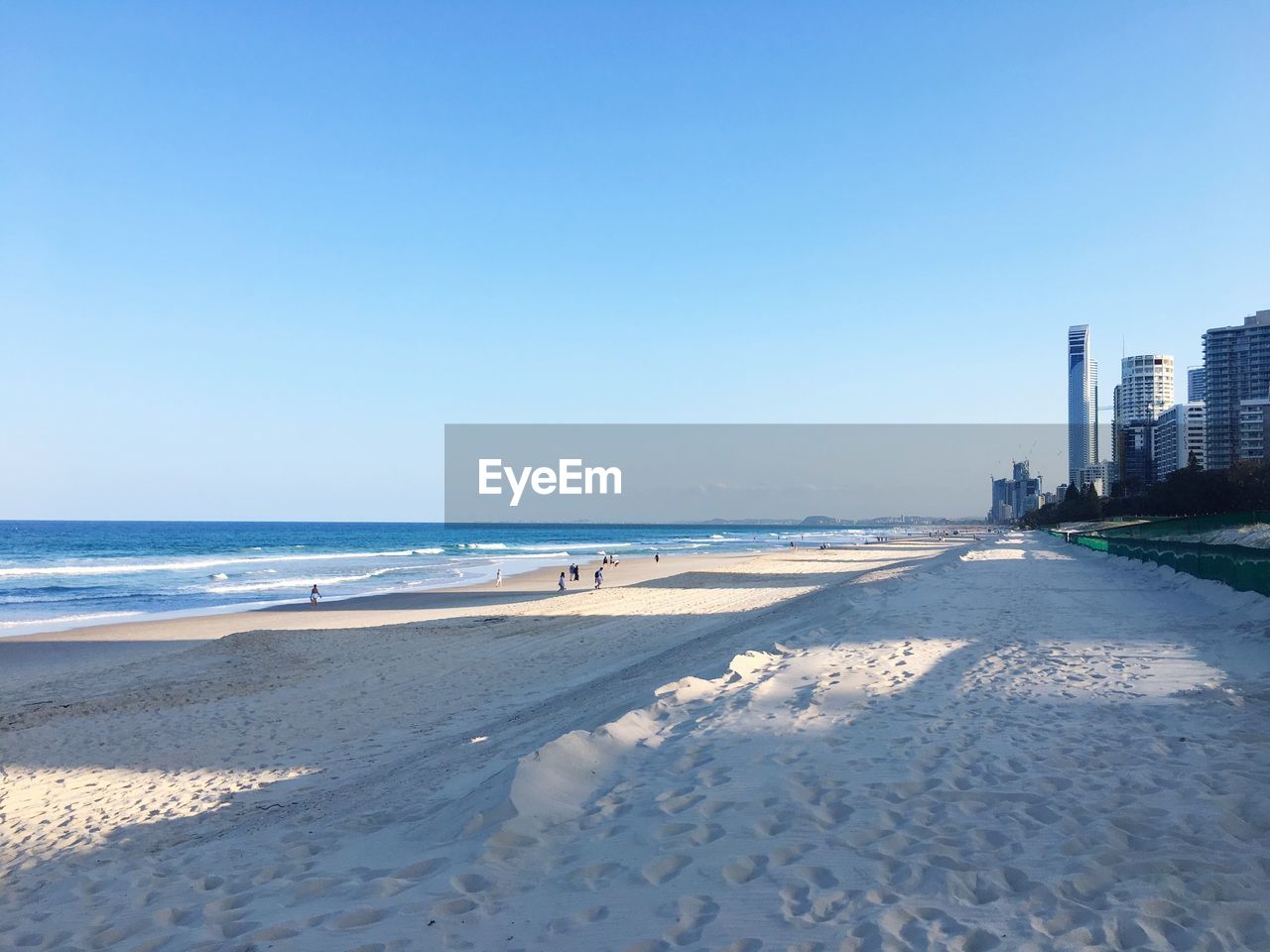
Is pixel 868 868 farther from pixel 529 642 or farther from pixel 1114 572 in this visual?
pixel 1114 572

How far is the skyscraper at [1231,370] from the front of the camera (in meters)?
112

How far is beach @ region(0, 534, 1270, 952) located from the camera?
3430 millimetres

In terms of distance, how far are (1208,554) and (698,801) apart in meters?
16.7

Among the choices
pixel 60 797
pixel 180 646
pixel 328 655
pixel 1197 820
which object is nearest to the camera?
pixel 1197 820

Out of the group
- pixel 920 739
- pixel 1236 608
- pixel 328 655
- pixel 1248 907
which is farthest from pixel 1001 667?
pixel 328 655

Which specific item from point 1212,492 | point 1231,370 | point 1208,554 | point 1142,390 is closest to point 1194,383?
point 1142,390

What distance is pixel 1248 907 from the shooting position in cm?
326

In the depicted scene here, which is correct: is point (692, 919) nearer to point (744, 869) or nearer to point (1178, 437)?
point (744, 869)

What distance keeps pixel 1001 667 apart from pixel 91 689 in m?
13.8

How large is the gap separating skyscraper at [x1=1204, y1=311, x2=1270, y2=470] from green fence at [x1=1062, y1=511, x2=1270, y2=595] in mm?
94719

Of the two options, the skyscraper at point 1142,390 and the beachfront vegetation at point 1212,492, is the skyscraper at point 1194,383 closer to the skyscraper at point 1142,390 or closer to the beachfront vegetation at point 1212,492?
the skyscraper at point 1142,390

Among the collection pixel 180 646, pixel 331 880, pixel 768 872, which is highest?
pixel 768 872

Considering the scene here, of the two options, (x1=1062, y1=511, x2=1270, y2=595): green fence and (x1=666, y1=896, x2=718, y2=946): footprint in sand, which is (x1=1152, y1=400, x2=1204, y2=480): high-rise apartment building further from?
(x1=666, y1=896, x2=718, y2=946): footprint in sand

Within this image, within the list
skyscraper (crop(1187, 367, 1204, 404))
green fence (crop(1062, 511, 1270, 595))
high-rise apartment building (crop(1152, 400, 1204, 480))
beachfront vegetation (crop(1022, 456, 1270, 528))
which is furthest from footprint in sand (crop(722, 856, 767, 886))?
skyscraper (crop(1187, 367, 1204, 404))
